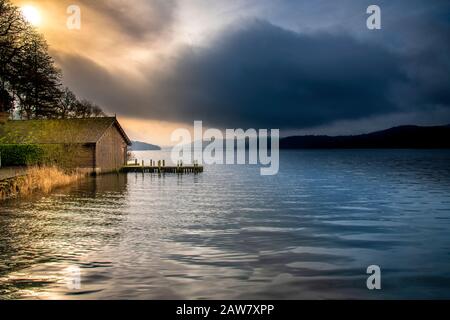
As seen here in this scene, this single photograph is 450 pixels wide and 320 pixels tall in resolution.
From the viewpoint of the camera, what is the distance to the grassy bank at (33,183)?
3171 cm

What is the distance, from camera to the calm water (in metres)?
11.5

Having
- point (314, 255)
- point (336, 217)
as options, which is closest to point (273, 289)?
point (314, 255)

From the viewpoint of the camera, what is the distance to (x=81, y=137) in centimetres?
5512

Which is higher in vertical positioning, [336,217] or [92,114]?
[92,114]

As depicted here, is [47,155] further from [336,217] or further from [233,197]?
[336,217]

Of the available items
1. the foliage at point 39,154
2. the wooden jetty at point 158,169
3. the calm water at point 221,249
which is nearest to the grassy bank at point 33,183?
the calm water at point 221,249

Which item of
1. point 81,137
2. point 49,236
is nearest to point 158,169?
point 81,137

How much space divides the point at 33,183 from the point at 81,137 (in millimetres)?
19451

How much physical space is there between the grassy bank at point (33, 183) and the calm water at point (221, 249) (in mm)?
2923

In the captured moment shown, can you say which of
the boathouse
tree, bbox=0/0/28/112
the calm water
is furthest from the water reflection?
the boathouse

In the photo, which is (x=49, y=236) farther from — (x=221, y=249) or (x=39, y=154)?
(x=39, y=154)

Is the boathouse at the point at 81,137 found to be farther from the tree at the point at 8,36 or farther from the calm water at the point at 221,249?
the calm water at the point at 221,249

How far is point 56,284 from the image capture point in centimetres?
1155

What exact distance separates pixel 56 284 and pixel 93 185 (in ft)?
106
